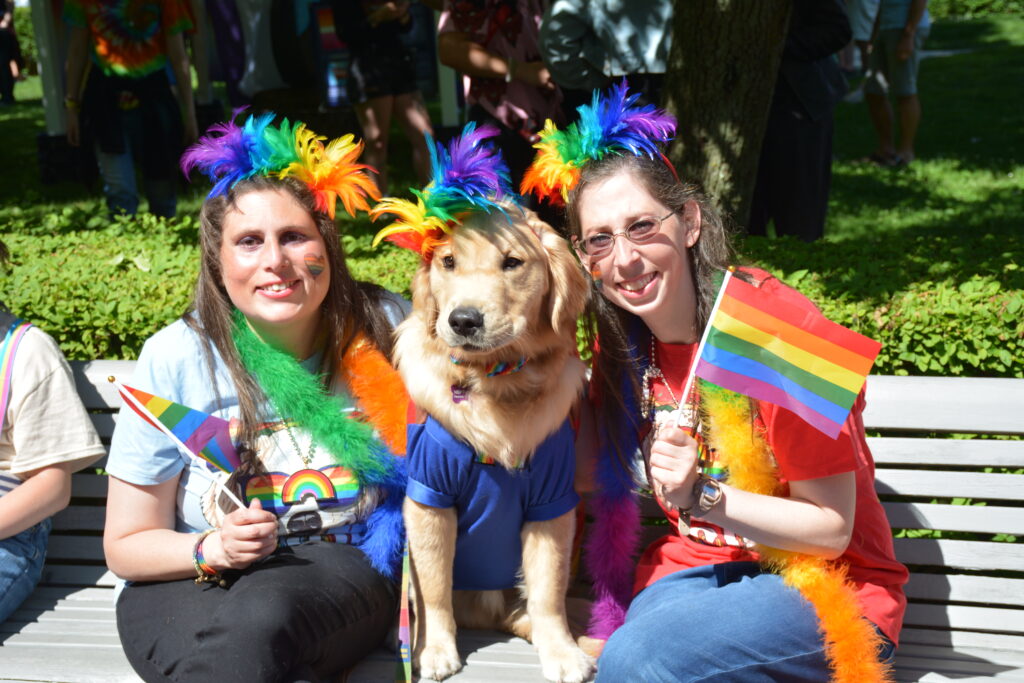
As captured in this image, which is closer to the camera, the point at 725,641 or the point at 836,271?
the point at 725,641

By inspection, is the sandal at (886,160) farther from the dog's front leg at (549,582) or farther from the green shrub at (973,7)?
the green shrub at (973,7)

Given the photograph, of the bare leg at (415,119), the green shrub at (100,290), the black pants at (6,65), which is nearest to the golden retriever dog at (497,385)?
the green shrub at (100,290)

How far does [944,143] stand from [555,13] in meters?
7.62

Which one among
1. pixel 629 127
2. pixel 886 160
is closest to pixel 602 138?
pixel 629 127

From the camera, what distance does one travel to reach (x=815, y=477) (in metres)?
2.57

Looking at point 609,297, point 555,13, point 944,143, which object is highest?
point 555,13

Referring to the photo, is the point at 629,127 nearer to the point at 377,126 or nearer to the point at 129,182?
the point at 377,126

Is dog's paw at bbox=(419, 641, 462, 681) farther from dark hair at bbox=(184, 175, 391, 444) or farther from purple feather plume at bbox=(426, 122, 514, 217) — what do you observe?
purple feather plume at bbox=(426, 122, 514, 217)

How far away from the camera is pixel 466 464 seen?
2.80 meters

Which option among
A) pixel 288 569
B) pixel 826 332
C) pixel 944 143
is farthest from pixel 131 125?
pixel 944 143

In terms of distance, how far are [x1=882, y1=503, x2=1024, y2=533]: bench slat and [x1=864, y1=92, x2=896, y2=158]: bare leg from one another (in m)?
7.45

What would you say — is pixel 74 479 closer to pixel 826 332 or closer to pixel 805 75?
pixel 826 332

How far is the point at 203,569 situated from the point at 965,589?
2.17m

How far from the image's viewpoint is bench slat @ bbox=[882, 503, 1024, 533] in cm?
307
